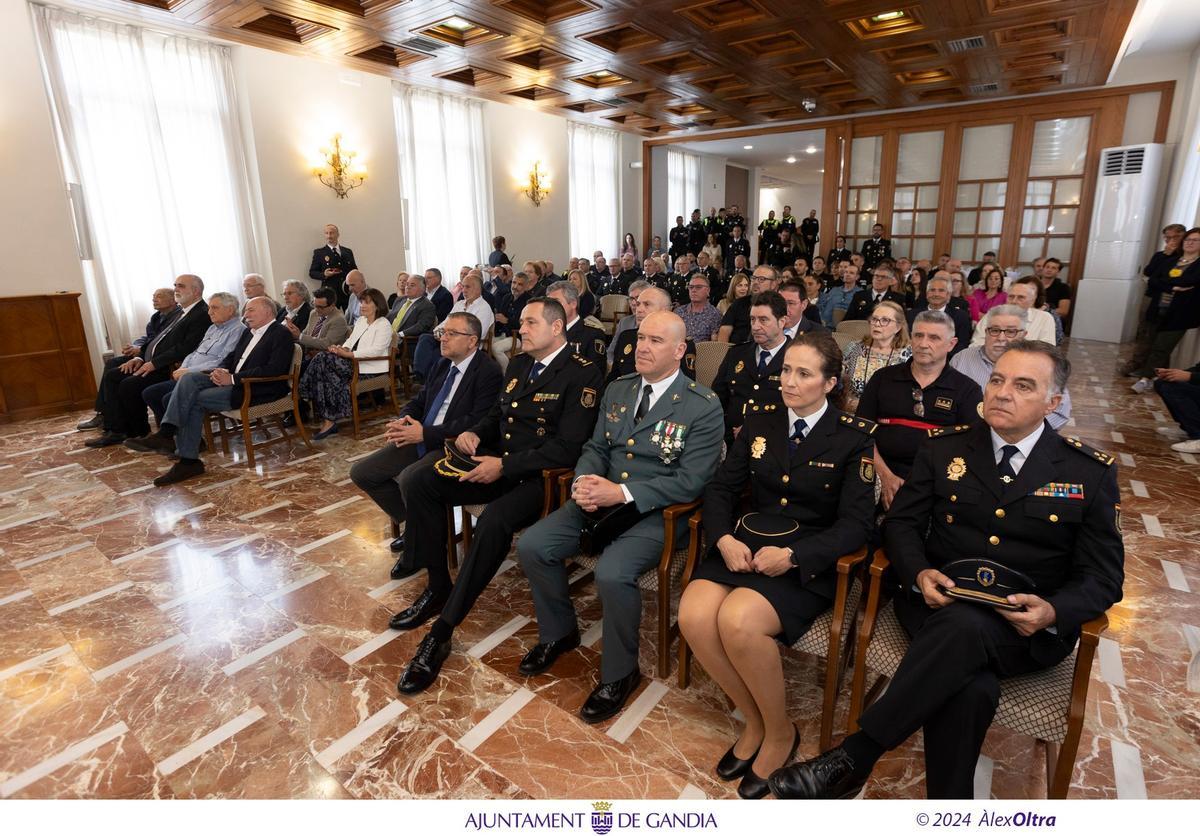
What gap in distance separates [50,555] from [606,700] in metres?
3.10

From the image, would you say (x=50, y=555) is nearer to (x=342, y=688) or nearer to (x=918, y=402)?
(x=342, y=688)

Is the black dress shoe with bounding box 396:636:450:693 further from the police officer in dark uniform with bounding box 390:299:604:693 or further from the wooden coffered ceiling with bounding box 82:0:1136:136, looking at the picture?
the wooden coffered ceiling with bounding box 82:0:1136:136

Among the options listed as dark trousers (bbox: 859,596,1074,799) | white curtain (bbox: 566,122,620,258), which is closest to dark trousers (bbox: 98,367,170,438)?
dark trousers (bbox: 859,596,1074,799)

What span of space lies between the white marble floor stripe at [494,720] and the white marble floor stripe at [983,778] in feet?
4.50

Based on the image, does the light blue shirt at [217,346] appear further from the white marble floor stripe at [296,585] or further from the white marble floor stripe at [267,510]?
the white marble floor stripe at [296,585]

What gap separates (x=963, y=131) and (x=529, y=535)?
11.3 m

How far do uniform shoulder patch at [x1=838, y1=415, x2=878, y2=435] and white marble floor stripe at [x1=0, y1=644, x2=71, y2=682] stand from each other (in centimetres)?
305

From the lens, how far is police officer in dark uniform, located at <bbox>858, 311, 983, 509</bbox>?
8.67 ft

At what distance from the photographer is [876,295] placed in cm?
579

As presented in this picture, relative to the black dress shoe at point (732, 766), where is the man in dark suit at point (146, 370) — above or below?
above

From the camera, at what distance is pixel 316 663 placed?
2.42 metres

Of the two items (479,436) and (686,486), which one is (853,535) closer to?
(686,486)

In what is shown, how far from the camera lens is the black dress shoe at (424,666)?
7.39 feet

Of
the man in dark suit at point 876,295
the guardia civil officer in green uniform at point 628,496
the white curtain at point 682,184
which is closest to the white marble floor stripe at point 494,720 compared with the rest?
the guardia civil officer in green uniform at point 628,496
